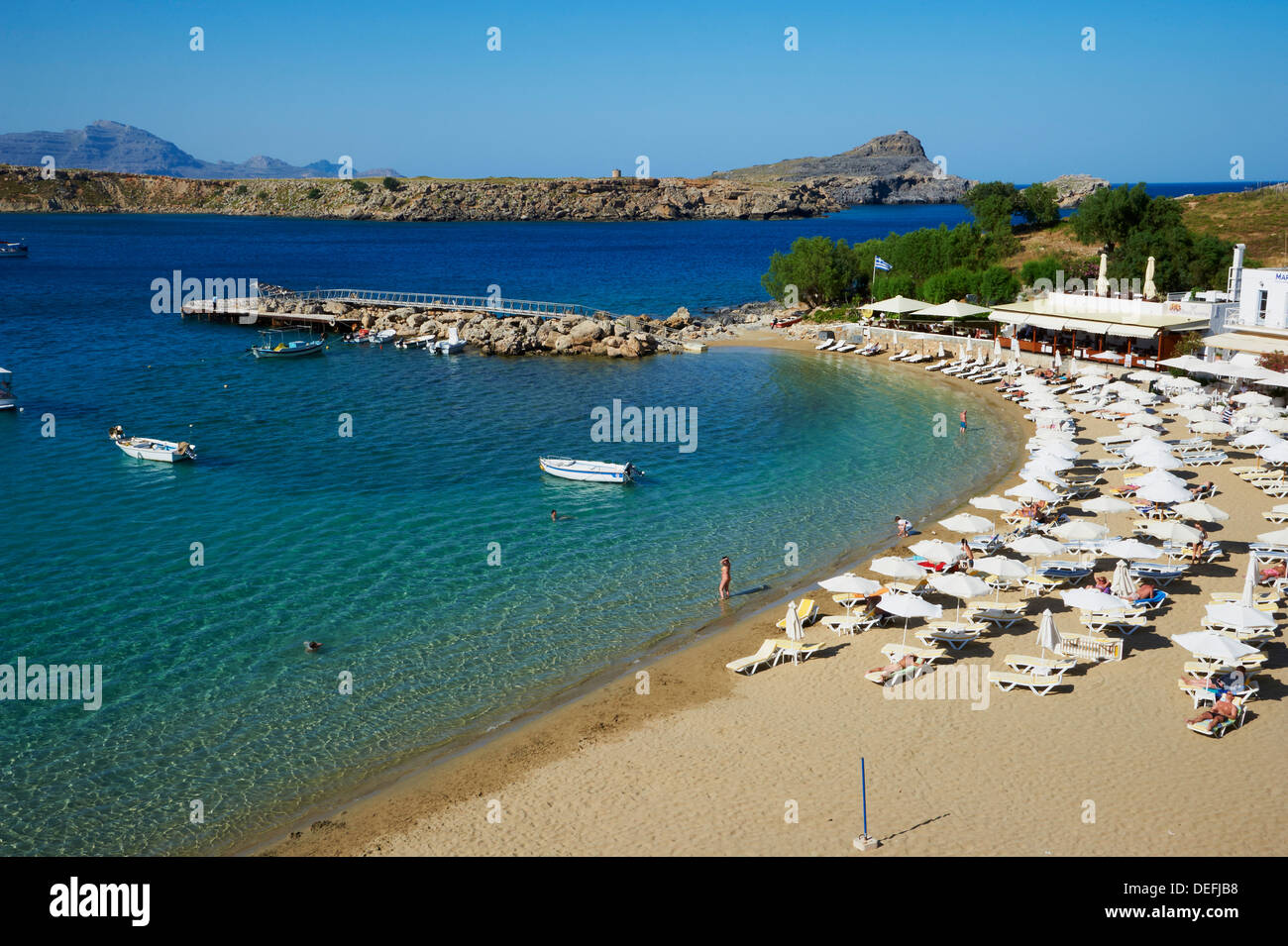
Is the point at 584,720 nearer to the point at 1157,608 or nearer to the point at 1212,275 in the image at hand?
the point at 1157,608

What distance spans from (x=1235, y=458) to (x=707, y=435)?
20384 millimetres

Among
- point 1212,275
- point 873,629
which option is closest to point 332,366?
point 873,629

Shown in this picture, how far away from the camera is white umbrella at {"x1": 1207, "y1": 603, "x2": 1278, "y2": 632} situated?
1981cm

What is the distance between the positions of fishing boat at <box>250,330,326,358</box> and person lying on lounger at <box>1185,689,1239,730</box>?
57.3 meters

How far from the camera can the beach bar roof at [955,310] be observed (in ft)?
184

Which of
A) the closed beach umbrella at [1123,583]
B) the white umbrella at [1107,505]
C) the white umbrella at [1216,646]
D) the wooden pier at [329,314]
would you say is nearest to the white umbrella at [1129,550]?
the closed beach umbrella at [1123,583]

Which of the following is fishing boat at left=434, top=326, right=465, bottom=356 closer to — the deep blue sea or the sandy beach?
the deep blue sea

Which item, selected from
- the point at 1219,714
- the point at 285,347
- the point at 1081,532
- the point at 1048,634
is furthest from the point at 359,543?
the point at 285,347

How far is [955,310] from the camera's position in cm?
5656

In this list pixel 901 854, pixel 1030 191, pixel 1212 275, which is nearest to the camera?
pixel 901 854

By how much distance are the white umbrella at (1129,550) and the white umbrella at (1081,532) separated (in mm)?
375

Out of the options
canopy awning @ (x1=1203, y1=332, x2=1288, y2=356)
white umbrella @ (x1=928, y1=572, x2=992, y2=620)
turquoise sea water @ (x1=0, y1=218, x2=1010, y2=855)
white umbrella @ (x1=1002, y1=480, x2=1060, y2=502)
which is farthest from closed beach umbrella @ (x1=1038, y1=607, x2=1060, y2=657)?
canopy awning @ (x1=1203, y1=332, x2=1288, y2=356)

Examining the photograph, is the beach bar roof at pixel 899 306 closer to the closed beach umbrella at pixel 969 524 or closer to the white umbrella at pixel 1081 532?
the closed beach umbrella at pixel 969 524

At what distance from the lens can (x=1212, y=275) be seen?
5872 cm
